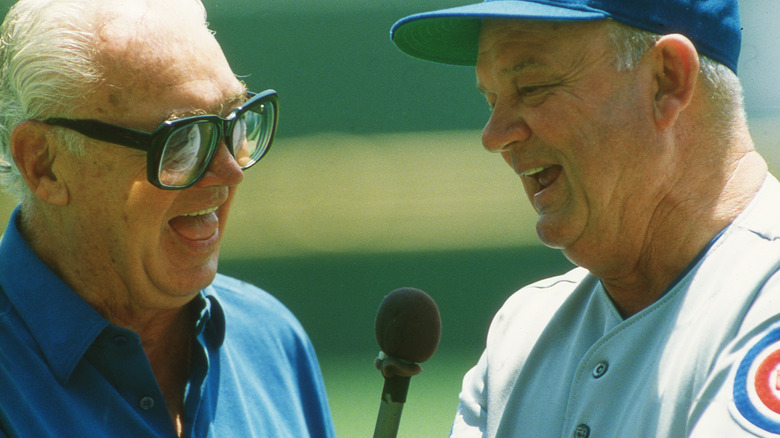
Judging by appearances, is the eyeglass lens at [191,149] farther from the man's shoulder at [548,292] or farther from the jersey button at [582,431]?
the jersey button at [582,431]

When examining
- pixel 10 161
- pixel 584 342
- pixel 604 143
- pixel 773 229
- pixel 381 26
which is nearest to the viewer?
pixel 773 229

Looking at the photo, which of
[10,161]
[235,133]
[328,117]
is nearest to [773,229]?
[235,133]

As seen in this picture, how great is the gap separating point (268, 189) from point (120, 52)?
1.38 metres

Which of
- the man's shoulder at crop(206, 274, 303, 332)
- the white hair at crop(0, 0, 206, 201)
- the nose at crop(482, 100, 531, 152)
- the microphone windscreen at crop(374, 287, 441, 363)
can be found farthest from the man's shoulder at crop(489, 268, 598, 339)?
the white hair at crop(0, 0, 206, 201)

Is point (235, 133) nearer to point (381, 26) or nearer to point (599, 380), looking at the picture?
point (599, 380)

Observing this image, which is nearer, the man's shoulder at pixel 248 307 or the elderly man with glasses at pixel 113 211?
the elderly man with glasses at pixel 113 211

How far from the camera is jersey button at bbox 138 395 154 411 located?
1.86 metres

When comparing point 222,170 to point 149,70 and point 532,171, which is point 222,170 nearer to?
point 149,70

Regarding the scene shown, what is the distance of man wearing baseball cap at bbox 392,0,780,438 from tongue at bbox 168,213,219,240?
2.33 ft

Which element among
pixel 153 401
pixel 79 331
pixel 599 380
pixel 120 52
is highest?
pixel 120 52

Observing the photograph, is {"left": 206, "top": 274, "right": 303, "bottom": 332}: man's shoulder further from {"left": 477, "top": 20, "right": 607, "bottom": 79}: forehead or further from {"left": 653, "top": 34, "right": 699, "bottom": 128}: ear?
{"left": 653, "top": 34, "right": 699, "bottom": 128}: ear

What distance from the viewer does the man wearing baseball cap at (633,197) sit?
4.85ft

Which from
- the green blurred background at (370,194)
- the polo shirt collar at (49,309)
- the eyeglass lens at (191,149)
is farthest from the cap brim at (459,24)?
the green blurred background at (370,194)

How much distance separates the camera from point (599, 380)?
1604 millimetres
